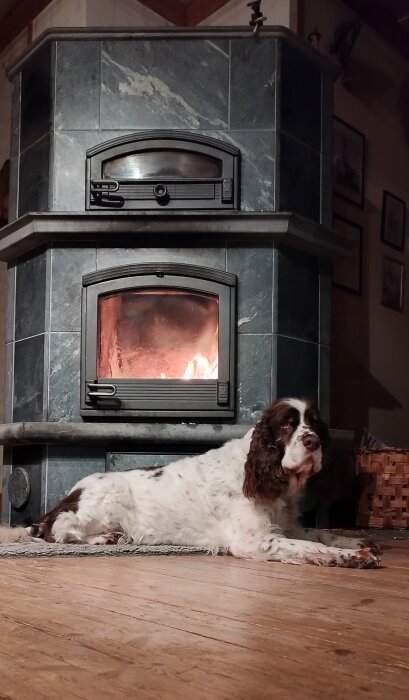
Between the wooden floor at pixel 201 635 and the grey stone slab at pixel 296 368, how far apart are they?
1858 millimetres

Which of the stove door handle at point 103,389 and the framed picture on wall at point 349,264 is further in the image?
the framed picture on wall at point 349,264

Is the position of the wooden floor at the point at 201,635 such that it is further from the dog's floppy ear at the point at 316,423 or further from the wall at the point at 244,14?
the wall at the point at 244,14

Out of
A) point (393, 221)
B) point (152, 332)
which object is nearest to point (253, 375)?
point (152, 332)

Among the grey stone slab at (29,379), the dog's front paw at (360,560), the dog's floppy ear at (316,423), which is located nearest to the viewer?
the dog's front paw at (360,560)

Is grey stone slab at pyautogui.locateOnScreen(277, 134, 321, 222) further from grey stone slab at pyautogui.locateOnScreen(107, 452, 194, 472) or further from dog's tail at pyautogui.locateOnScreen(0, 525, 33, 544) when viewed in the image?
dog's tail at pyautogui.locateOnScreen(0, 525, 33, 544)

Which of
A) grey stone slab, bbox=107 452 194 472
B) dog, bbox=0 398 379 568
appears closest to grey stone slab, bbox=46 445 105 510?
grey stone slab, bbox=107 452 194 472

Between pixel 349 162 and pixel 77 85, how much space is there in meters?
2.04

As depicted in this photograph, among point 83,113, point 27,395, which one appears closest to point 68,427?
point 27,395

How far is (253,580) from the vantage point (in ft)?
7.88

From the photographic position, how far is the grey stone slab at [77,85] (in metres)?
4.57

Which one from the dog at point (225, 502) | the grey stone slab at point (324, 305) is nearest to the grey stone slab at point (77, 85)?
the grey stone slab at point (324, 305)

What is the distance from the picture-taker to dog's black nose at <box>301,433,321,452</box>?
3.12 metres

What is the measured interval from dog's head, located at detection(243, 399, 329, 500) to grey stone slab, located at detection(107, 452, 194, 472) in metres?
1.05

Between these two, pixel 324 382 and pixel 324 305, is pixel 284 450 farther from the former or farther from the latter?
pixel 324 305
